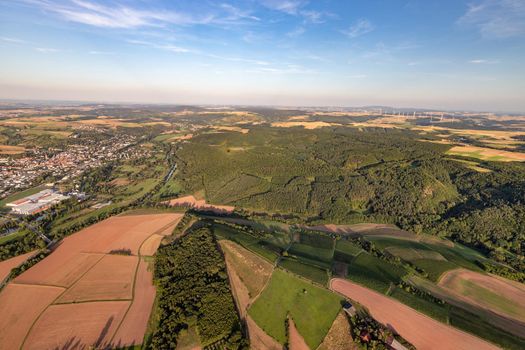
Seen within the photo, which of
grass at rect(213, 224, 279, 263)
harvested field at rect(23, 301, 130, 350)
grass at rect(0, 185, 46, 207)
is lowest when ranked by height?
harvested field at rect(23, 301, 130, 350)

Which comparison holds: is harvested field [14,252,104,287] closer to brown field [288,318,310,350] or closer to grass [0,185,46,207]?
brown field [288,318,310,350]

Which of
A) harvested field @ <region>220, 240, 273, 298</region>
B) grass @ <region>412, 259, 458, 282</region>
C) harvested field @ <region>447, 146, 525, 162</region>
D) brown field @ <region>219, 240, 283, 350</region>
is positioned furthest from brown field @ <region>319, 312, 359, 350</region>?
harvested field @ <region>447, 146, 525, 162</region>

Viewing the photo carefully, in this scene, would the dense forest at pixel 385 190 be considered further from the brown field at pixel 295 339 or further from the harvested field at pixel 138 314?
the harvested field at pixel 138 314

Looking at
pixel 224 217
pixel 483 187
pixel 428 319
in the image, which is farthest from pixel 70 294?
pixel 483 187

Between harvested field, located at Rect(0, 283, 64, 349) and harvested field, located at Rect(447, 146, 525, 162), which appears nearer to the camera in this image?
harvested field, located at Rect(0, 283, 64, 349)

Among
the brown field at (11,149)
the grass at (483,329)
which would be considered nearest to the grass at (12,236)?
the grass at (483,329)

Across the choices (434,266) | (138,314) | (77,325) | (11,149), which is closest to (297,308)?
(138,314)

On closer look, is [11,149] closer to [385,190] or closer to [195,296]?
[195,296]
